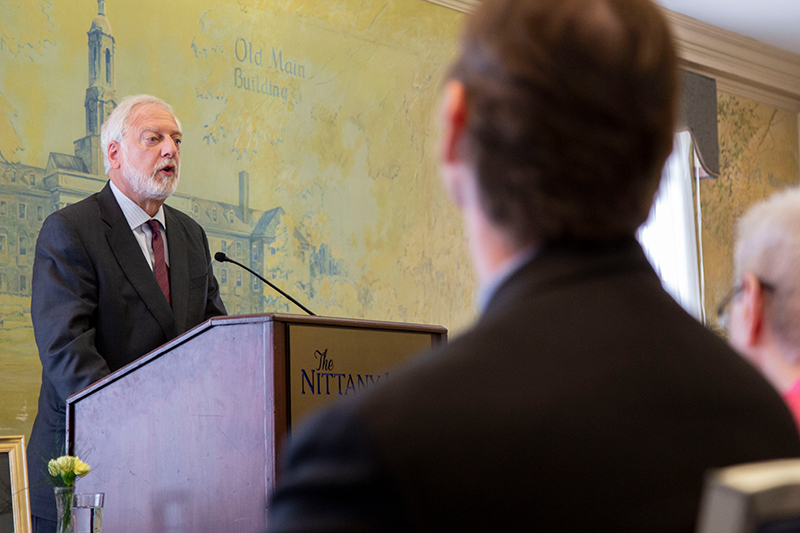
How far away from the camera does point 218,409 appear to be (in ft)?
7.11

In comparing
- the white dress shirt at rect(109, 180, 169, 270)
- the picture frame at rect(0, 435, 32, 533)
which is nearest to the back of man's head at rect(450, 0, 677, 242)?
the picture frame at rect(0, 435, 32, 533)

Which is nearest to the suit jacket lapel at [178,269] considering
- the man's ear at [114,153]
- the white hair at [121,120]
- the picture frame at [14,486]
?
the man's ear at [114,153]

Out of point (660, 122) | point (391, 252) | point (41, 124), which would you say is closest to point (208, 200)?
point (41, 124)

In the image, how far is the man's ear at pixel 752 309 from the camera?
60.5 inches

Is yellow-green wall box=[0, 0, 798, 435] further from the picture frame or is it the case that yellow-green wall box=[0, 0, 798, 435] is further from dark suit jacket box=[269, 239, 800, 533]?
dark suit jacket box=[269, 239, 800, 533]

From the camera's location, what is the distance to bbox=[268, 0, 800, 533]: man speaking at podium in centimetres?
66

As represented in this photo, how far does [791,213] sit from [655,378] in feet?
2.91

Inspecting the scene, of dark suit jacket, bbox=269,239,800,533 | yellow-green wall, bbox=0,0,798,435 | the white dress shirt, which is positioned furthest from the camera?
yellow-green wall, bbox=0,0,798,435

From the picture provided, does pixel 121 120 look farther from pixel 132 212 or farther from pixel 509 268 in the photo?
pixel 509 268

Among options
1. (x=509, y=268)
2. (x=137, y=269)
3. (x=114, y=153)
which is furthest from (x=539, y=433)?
(x=114, y=153)

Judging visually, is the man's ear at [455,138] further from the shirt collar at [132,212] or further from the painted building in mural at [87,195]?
the painted building in mural at [87,195]

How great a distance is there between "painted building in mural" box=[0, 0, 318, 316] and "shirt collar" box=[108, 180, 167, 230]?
931 mm

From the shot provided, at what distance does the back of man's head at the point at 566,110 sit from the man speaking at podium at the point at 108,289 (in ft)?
7.71

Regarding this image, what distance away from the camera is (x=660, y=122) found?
2.60ft
